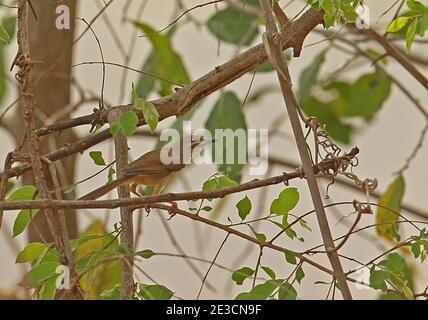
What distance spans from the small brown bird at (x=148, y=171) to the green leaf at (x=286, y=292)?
242 mm

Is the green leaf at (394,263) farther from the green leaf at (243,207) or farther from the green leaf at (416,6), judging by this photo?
the green leaf at (416,6)

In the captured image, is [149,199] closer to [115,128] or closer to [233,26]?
[115,128]

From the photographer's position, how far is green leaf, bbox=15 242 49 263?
79 cm

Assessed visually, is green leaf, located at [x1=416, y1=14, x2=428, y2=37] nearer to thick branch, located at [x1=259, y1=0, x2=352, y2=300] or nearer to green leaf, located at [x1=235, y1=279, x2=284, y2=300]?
thick branch, located at [x1=259, y1=0, x2=352, y2=300]

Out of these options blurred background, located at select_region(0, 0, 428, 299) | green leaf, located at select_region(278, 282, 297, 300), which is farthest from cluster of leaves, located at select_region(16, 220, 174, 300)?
blurred background, located at select_region(0, 0, 428, 299)

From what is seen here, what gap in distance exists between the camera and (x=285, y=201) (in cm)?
79

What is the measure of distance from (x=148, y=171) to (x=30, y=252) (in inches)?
8.2

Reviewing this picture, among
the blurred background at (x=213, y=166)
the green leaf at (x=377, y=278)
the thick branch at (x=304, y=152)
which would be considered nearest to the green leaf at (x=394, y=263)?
the green leaf at (x=377, y=278)

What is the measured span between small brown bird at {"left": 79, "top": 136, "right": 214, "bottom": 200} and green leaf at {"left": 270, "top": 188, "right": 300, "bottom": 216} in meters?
0.17

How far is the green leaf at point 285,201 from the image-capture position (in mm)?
793
